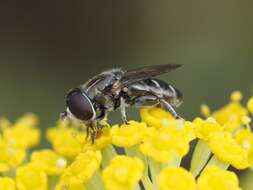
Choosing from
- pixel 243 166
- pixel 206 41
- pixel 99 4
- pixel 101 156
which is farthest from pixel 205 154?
pixel 99 4

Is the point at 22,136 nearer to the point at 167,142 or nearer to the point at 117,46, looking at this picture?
the point at 167,142

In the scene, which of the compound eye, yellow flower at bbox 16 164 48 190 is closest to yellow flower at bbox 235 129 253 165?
the compound eye

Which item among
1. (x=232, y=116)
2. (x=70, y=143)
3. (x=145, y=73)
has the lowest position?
(x=70, y=143)

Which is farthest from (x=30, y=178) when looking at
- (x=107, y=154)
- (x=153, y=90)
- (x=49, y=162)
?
(x=153, y=90)

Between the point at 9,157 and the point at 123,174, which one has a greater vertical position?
the point at 123,174

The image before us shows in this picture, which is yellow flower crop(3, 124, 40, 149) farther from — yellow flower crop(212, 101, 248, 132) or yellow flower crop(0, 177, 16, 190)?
yellow flower crop(212, 101, 248, 132)

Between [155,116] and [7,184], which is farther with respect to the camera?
[155,116]

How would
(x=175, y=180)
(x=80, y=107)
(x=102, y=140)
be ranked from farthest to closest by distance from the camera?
(x=80, y=107), (x=102, y=140), (x=175, y=180)

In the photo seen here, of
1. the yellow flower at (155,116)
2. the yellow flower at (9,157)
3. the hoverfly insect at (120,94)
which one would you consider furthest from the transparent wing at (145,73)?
the yellow flower at (9,157)

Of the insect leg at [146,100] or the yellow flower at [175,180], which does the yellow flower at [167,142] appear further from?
the insect leg at [146,100]
